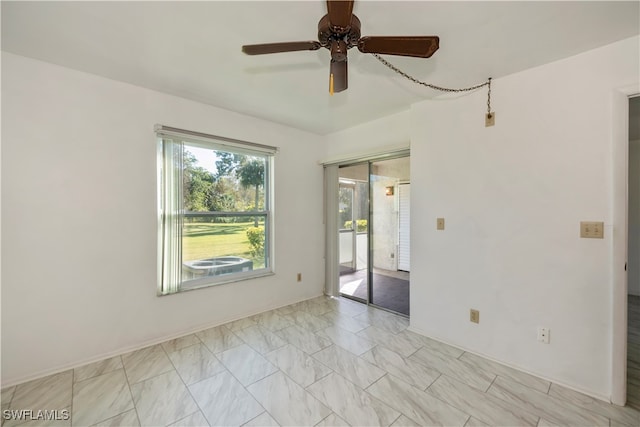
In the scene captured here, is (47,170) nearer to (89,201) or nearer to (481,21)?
(89,201)

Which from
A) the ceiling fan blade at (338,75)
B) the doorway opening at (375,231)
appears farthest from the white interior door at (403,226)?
the ceiling fan blade at (338,75)

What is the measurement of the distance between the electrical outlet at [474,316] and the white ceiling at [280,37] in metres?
2.06

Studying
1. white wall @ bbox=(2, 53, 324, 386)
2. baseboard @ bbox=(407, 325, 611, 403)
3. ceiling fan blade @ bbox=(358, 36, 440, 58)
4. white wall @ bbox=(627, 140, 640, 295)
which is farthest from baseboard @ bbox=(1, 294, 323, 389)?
white wall @ bbox=(627, 140, 640, 295)

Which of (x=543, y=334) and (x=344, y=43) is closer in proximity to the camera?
(x=344, y=43)

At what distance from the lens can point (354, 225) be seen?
420 centimetres

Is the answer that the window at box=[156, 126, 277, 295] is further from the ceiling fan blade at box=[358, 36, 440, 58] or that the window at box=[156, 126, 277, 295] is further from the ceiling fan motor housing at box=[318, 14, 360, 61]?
the ceiling fan blade at box=[358, 36, 440, 58]

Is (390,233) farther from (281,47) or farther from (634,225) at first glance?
(634,225)

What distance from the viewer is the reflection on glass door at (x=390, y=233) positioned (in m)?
3.70

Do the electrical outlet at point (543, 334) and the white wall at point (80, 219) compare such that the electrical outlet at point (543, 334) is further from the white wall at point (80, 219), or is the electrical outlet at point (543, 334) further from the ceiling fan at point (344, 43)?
the white wall at point (80, 219)

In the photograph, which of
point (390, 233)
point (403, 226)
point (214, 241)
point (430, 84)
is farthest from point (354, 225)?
point (430, 84)

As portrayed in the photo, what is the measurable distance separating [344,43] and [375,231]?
277 centimetres

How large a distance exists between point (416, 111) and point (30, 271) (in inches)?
146

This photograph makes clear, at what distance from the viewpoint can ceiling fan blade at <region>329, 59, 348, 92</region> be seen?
1497 millimetres

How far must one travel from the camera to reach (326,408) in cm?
178
